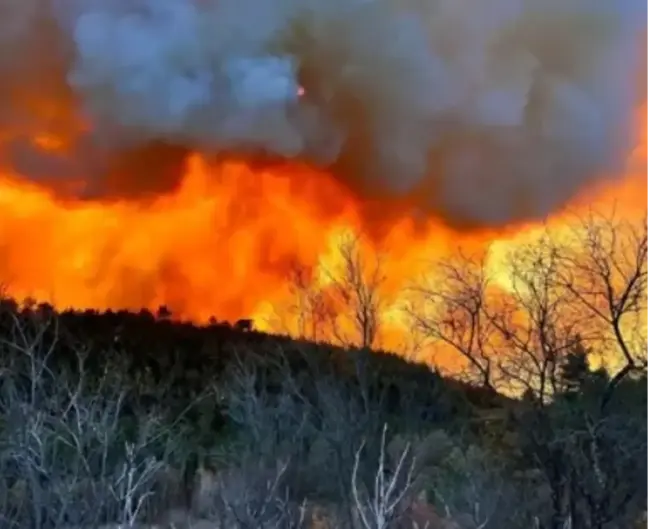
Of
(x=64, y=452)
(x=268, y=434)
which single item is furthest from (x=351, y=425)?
(x=64, y=452)

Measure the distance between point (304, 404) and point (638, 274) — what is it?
1221 centimetres

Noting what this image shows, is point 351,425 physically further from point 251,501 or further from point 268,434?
point 251,501

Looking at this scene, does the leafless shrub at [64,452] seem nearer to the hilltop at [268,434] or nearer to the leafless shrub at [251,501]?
the hilltop at [268,434]

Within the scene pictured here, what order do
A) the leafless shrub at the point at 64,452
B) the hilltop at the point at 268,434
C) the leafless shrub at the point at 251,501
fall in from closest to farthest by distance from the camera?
the leafless shrub at the point at 251,501 → the leafless shrub at the point at 64,452 → the hilltop at the point at 268,434

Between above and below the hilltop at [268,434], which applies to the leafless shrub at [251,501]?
below

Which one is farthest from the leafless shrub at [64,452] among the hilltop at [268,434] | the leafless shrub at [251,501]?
the leafless shrub at [251,501]

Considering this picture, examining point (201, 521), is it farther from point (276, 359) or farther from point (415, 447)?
point (276, 359)

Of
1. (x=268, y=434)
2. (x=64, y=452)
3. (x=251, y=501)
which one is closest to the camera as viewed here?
(x=251, y=501)

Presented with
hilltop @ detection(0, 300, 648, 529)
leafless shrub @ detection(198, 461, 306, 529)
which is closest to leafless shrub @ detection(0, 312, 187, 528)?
hilltop @ detection(0, 300, 648, 529)

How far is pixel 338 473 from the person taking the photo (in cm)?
2500

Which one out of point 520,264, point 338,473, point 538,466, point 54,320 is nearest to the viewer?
point 538,466

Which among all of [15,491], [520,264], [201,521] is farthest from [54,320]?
[520,264]

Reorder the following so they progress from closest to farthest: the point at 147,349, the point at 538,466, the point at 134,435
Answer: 1. the point at 538,466
2. the point at 134,435
3. the point at 147,349

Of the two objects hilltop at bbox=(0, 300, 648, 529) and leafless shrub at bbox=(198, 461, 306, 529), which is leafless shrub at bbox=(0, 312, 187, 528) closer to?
hilltop at bbox=(0, 300, 648, 529)
